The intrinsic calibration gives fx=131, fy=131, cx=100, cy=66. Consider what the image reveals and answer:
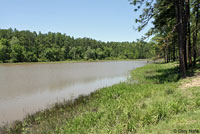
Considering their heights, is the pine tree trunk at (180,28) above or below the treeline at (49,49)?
below

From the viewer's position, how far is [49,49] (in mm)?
84750

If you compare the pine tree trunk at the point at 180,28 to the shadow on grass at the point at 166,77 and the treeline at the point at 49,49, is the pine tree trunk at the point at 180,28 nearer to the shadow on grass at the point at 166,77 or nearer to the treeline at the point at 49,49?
the shadow on grass at the point at 166,77

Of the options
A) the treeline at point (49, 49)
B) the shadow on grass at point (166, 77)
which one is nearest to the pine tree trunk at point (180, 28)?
the shadow on grass at point (166, 77)

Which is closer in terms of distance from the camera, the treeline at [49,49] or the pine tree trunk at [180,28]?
the pine tree trunk at [180,28]

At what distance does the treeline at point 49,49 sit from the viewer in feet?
233

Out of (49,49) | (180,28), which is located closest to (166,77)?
(180,28)

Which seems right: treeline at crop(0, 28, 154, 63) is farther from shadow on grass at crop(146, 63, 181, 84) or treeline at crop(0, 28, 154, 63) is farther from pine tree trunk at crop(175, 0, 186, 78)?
pine tree trunk at crop(175, 0, 186, 78)

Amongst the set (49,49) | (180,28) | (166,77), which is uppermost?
(49,49)

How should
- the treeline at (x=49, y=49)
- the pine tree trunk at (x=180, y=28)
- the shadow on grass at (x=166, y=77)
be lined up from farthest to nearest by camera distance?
the treeline at (x=49, y=49) < the shadow on grass at (x=166, y=77) < the pine tree trunk at (x=180, y=28)

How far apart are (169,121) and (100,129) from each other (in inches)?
84.2

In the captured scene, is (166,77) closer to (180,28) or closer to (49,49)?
(180,28)

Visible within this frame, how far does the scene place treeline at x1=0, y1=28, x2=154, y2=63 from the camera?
71.1 metres

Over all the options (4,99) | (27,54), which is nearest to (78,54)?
(27,54)

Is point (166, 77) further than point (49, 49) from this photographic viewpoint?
No
